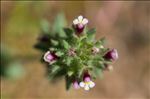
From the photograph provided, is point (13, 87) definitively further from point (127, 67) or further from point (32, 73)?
point (127, 67)

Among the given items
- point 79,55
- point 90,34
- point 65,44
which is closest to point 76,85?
point 79,55

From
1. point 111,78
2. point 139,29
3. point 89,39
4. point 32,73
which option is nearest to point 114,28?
point 139,29

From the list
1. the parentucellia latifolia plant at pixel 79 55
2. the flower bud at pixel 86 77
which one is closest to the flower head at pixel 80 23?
the parentucellia latifolia plant at pixel 79 55

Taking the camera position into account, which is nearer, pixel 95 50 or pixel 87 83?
pixel 87 83

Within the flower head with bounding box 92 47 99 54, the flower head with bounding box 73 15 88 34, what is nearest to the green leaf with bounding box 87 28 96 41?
the flower head with bounding box 73 15 88 34

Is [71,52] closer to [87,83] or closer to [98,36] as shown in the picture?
[87,83]

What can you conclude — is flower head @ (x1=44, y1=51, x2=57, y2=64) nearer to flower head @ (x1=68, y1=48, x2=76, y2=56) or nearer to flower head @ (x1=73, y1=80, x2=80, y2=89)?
flower head @ (x1=68, y1=48, x2=76, y2=56)

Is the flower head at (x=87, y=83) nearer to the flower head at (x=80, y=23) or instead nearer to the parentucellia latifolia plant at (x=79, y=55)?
the parentucellia latifolia plant at (x=79, y=55)
